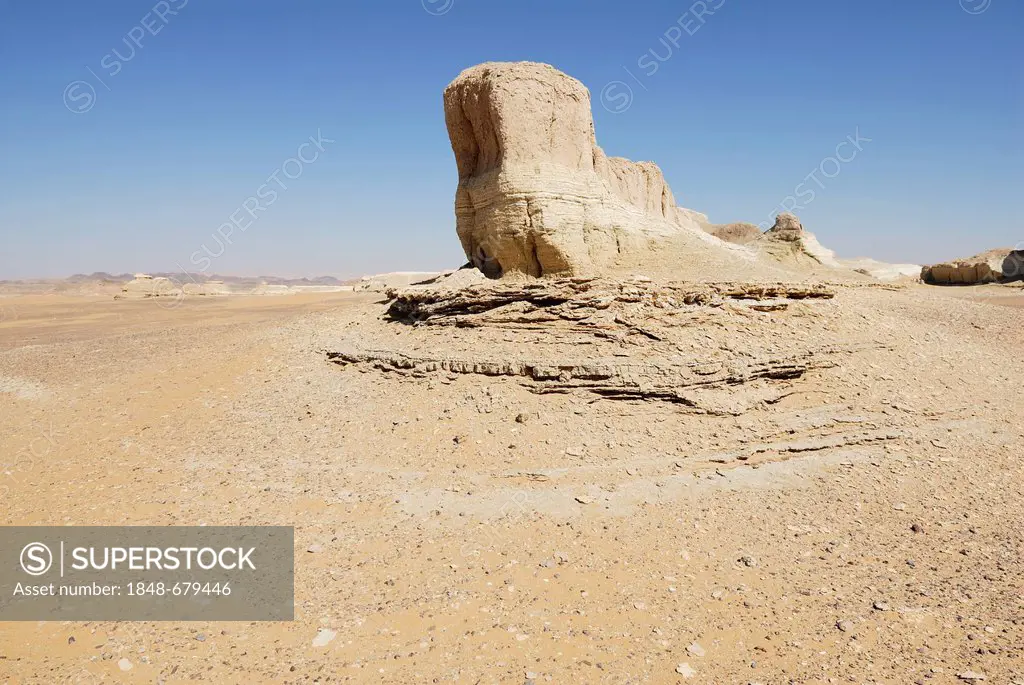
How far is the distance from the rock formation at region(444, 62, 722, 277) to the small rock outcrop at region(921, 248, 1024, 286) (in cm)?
2663

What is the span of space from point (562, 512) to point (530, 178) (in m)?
7.61

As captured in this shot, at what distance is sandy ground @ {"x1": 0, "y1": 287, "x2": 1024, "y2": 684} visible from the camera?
3.71 meters

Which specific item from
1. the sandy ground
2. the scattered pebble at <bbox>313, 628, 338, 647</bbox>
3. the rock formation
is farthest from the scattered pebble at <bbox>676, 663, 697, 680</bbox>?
the rock formation

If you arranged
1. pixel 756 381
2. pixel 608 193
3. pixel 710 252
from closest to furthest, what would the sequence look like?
pixel 756 381 < pixel 608 193 < pixel 710 252

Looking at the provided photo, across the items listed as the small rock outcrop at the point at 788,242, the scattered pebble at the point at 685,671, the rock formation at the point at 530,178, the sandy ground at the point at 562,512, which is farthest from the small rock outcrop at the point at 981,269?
the scattered pebble at the point at 685,671

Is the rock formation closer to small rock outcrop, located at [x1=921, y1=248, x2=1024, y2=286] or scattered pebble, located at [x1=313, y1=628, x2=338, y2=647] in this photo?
scattered pebble, located at [x1=313, y1=628, x2=338, y2=647]

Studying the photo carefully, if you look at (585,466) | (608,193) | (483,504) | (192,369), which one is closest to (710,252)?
(608,193)

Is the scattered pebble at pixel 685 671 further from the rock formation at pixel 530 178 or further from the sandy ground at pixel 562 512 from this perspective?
the rock formation at pixel 530 178

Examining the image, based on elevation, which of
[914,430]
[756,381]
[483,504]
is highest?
[756,381]

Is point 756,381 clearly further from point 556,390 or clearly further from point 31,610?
point 31,610

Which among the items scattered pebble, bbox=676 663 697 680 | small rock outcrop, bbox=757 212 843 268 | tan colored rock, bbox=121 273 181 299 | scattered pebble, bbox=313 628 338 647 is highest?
small rock outcrop, bbox=757 212 843 268

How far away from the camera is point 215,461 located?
6941 millimetres

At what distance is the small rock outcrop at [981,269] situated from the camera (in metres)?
28.8

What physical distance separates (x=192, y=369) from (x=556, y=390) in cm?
710
